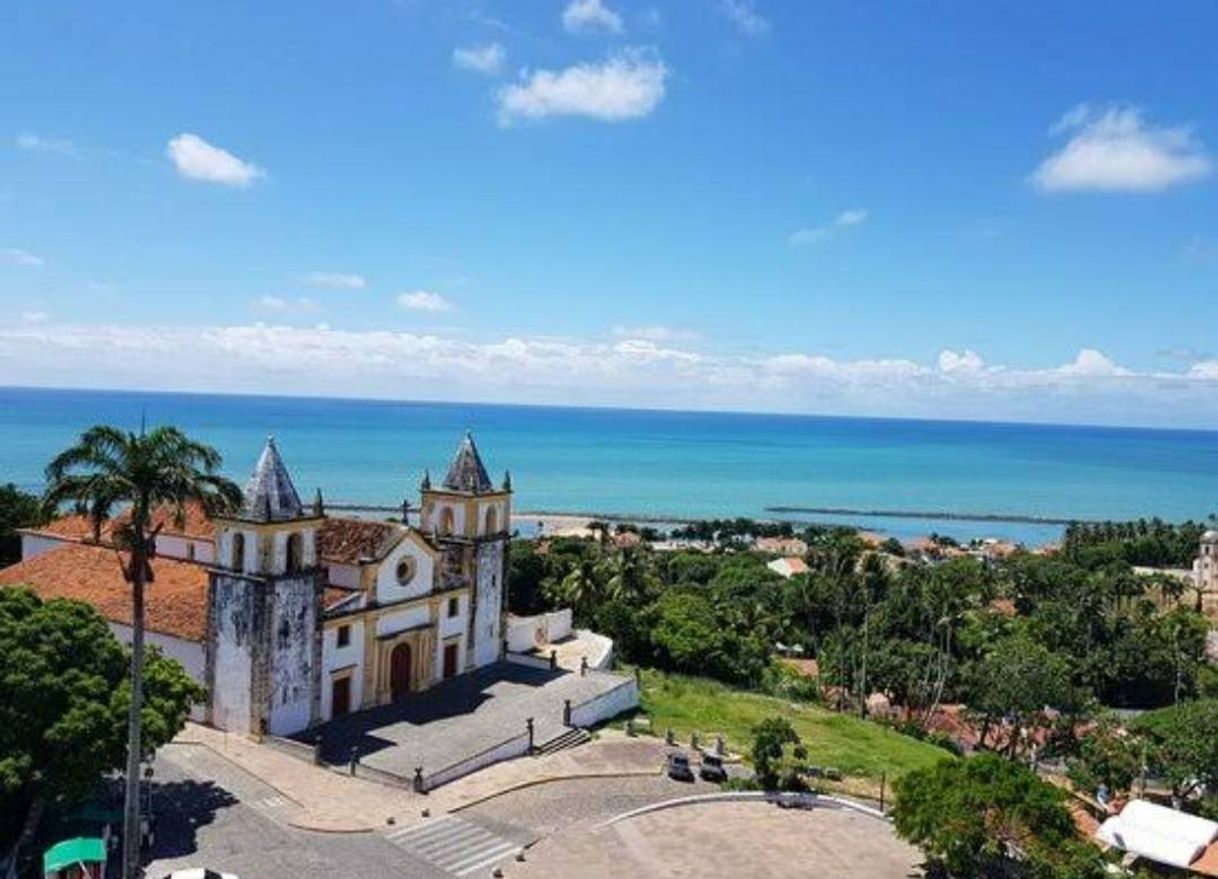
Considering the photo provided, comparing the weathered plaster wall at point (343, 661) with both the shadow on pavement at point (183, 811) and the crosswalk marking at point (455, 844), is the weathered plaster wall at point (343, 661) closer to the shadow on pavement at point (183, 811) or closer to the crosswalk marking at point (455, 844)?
the shadow on pavement at point (183, 811)

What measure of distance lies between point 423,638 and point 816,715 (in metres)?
15.9

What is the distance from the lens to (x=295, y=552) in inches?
1315

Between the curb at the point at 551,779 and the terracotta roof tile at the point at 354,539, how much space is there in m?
9.69

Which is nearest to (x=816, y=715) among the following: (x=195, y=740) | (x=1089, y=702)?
(x=1089, y=702)

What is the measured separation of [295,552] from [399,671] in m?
6.82

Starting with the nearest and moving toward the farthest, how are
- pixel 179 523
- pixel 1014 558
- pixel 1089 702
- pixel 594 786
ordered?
1. pixel 179 523
2. pixel 594 786
3. pixel 1089 702
4. pixel 1014 558

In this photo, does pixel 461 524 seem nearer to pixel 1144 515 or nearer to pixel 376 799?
pixel 376 799

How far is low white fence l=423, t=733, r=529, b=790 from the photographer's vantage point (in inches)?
1187

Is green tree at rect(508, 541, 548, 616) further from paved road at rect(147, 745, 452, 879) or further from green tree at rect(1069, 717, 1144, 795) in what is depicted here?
paved road at rect(147, 745, 452, 879)

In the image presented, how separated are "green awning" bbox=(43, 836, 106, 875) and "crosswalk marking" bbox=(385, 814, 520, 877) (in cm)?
720

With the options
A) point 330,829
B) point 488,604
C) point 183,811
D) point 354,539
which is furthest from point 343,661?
point 330,829

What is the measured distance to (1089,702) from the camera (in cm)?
4572

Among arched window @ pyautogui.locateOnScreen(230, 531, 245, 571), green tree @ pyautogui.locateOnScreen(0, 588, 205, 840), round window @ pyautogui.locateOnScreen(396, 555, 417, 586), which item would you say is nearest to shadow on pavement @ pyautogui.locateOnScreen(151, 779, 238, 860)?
Result: green tree @ pyautogui.locateOnScreen(0, 588, 205, 840)

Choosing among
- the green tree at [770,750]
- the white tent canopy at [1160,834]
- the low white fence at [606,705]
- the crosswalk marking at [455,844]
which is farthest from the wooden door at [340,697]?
the white tent canopy at [1160,834]
